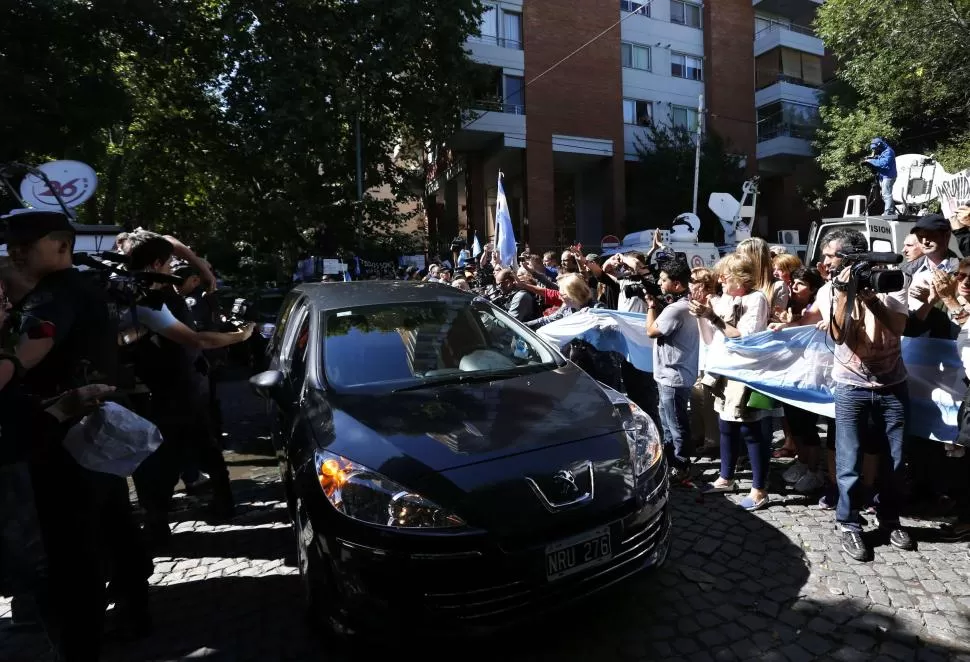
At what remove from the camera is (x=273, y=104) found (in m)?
16.5

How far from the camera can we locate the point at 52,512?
238 cm

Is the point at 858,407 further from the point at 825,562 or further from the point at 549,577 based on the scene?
the point at 549,577

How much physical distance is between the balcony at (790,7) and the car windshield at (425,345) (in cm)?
3308

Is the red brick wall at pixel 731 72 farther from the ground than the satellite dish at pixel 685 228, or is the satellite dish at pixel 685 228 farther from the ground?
the red brick wall at pixel 731 72

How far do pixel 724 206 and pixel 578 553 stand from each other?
1778cm

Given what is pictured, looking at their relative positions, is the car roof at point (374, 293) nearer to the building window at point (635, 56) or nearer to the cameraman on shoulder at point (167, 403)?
the cameraman on shoulder at point (167, 403)

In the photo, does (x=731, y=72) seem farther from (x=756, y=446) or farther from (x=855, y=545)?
(x=855, y=545)

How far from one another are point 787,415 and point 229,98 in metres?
18.5

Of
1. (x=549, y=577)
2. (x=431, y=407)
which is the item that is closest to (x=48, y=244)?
(x=431, y=407)

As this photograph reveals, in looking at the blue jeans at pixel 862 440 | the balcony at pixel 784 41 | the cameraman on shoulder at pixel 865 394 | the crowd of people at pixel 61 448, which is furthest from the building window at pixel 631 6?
the crowd of people at pixel 61 448

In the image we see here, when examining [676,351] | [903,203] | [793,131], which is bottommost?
[676,351]

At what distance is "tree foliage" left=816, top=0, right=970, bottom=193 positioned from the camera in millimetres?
16328

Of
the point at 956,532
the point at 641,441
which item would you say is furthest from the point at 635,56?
the point at 641,441

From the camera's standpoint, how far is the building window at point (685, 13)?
92.8 feet
